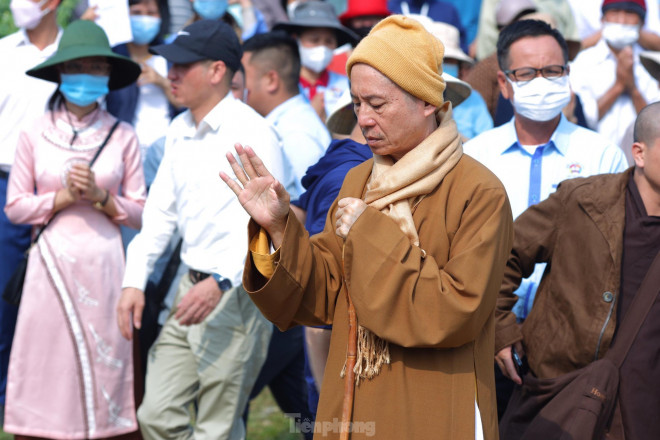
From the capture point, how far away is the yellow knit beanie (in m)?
3.09

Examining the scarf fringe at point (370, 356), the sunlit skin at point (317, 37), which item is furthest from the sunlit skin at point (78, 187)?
the scarf fringe at point (370, 356)

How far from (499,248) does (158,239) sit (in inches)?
106

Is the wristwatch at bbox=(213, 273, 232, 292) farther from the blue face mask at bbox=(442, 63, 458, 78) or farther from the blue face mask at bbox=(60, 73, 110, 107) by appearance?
the blue face mask at bbox=(442, 63, 458, 78)

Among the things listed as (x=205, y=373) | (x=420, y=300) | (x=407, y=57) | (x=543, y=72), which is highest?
(x=407, y=57)

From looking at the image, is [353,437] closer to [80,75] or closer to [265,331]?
[265,331]

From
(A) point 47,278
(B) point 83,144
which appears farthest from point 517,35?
(A) point 47,278

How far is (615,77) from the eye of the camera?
721 centimetres

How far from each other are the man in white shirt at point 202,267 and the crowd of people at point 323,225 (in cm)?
1

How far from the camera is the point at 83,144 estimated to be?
19.2 ft

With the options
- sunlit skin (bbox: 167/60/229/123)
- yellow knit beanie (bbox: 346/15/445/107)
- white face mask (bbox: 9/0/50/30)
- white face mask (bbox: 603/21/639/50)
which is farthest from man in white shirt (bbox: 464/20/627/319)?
white face mask (bbox: 9/0/50/30)

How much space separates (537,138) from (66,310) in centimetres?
296

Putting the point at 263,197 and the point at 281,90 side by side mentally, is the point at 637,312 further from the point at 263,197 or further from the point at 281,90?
the point at 281,90

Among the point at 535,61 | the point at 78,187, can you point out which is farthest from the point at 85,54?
the point at 535,61

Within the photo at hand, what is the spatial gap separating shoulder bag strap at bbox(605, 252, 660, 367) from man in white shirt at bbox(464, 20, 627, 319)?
83cm
